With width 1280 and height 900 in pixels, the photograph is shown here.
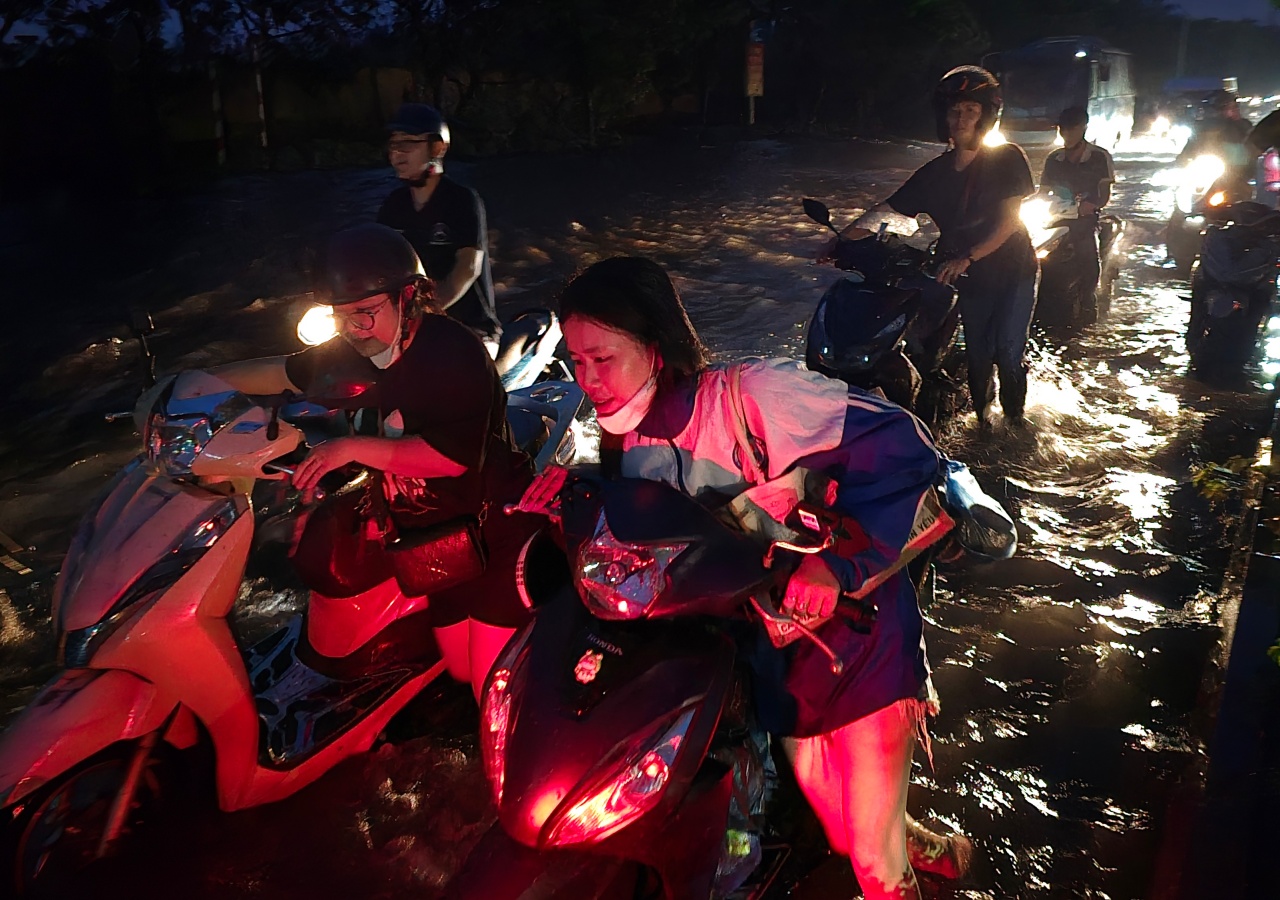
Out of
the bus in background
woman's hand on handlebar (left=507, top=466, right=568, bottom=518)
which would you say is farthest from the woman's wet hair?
the bus in background

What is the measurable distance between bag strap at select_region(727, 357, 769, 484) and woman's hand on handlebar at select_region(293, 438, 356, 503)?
1.01 metres

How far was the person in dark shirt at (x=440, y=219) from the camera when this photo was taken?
4004 millimetres

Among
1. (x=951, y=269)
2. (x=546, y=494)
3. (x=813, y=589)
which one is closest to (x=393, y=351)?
(x=546, y=494)

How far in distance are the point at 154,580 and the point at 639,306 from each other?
53.4 inches

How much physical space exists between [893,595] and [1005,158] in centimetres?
368

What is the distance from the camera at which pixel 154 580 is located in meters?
2.24

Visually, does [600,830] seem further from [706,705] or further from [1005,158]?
[1005,158]

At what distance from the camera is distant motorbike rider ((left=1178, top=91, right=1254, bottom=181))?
8.82 metres

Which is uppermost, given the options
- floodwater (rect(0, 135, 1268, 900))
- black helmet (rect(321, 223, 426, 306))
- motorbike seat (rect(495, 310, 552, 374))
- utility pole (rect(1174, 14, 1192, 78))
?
utility pole (rect(1174, 14, 1192, 78))

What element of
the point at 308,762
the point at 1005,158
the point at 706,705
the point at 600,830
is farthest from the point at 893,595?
the point at 1005,158

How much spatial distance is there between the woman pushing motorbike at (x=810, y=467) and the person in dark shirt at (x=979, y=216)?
10.5 ft

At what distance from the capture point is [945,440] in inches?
221

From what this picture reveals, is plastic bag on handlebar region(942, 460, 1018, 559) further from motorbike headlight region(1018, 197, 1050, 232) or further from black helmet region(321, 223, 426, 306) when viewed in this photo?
motorbike headlight region(1018, 197, 1050, 232)

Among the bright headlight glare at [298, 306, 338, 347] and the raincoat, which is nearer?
the raincoat
